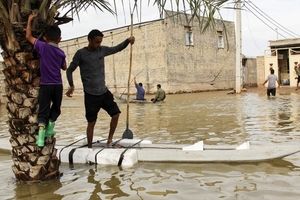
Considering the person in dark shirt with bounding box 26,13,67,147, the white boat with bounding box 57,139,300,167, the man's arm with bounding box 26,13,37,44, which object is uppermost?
the man's arm with bounding box 26,13,37,44

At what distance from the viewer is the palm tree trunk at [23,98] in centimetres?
534

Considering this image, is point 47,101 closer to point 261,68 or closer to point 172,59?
point 172,59

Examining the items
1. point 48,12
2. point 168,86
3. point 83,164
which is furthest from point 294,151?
point 168,86

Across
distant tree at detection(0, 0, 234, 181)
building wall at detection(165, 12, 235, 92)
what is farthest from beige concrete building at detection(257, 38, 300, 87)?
distant tree at detection(0, 0, 234, 181)

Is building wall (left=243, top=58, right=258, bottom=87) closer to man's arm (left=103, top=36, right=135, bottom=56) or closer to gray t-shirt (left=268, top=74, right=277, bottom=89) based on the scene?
gray t-shirt (left=268, top=74, right=277, bottom=89)

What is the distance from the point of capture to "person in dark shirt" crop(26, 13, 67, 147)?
17.1 feet

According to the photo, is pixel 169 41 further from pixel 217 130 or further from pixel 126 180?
pixel 126 180

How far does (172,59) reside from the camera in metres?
32.8

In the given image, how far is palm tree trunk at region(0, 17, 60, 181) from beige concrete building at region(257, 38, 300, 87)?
30.4m

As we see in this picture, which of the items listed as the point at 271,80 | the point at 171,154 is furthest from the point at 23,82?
the point at 271,80

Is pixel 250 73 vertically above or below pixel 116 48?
below

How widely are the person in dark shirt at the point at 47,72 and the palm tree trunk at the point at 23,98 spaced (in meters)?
0.13

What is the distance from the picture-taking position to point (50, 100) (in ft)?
17.5

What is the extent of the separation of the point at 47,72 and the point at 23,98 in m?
0.44
